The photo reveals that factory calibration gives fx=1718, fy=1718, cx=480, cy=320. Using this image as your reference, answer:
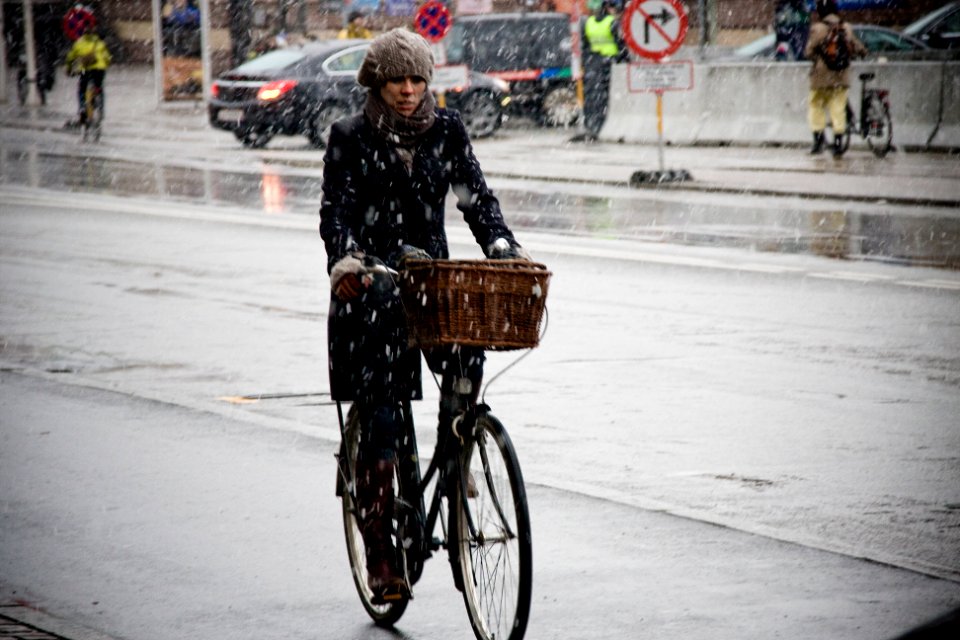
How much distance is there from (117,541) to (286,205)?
12973mm

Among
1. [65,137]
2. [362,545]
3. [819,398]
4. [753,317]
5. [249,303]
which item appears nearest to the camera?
[362,545]

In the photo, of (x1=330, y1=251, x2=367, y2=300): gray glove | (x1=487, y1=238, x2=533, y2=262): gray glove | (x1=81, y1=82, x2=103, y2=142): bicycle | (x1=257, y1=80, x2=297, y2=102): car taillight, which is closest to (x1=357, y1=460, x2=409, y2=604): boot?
(x1=330, y1=251, x2=367, y2=300): gray glove

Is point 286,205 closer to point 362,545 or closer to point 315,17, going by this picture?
point 362,545

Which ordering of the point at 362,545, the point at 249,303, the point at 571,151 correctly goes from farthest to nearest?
1. the point at 571,151
2. the point at 249,303
3. the point at 362,545

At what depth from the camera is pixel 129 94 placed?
152 ft

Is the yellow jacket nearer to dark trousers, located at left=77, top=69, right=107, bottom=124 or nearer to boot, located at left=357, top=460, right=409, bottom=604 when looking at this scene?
dark trousers, located at left=77, top=69, right=107, bottom=124

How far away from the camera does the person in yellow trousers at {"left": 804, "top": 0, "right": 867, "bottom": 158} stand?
A: 2255 cm

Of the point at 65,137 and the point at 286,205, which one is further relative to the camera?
the point at 65,137

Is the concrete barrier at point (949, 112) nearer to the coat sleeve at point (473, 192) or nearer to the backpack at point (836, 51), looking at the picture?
the backpack at point (836, 51)

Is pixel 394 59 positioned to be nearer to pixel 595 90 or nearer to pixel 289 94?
pixel 289 94

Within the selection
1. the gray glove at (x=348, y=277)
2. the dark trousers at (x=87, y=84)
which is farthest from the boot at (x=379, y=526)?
the dark trousers at (x=87, y=84)

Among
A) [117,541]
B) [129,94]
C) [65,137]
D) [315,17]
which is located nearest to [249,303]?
[117,541]

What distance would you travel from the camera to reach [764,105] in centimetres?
2550

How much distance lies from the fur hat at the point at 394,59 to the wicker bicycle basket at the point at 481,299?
0.65 meters
